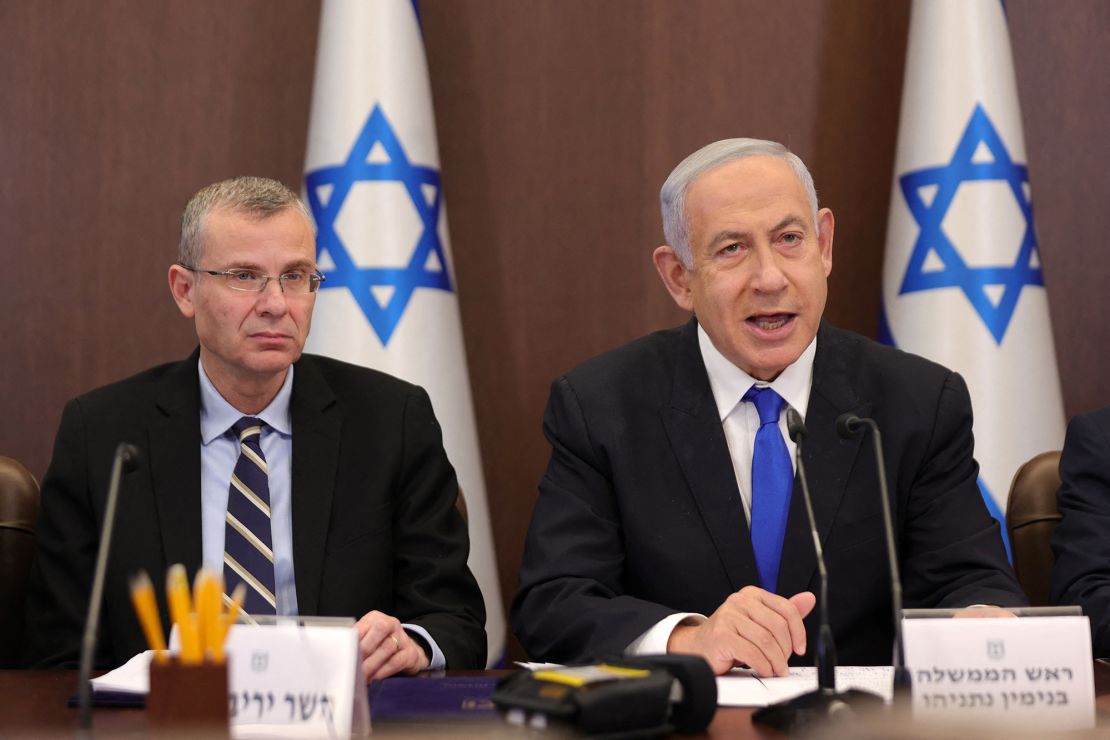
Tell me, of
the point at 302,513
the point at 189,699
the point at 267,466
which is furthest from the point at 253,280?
the point at 189,699

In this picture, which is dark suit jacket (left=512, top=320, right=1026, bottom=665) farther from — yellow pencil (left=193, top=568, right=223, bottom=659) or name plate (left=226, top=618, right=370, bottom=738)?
yellow pencil (left=193, top=568, right=223, bottom=659)

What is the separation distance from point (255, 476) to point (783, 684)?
118 cm

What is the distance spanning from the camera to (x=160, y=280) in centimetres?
400

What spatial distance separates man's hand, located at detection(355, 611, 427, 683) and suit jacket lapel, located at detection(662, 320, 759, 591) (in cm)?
60

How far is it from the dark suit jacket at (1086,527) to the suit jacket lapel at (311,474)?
4.58 feet

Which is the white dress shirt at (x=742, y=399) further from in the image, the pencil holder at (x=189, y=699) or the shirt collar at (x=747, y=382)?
the pencil holder at (x=189, y=699)

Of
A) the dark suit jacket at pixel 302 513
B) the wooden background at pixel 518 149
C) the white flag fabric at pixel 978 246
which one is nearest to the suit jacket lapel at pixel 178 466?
the dark suit jacket at pixel 302 513

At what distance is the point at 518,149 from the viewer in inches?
162

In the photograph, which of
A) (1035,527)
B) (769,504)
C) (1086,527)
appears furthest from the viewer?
(1035,527)

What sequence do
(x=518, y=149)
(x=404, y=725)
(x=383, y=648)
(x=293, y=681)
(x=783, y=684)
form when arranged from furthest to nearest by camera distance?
(x=518, y=149), (x=383, y=648), (x=783, y=684), (x=404, y=725), (x=293, y=681)

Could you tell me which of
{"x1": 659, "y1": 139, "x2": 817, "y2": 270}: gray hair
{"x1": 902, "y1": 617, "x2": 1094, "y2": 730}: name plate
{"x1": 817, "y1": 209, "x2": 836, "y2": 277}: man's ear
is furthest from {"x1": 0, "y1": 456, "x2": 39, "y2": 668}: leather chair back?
{"x1": 902, "y1": 617, "x2": 1094, "y2": 730}: name plate

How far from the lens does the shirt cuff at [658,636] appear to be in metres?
2.06

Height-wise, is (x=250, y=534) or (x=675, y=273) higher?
(x=675, y=273)

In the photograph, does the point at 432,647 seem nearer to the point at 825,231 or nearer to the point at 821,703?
the point at 821,703
